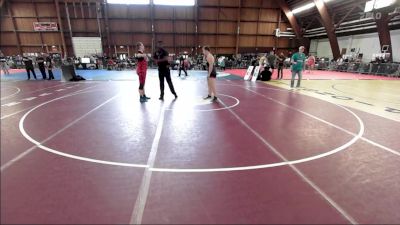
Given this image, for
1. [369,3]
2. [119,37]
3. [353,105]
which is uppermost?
[369,3]

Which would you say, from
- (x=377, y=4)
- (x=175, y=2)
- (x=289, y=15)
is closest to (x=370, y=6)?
(x=377, y=4)

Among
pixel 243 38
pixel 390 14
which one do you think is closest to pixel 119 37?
pixel 243 38

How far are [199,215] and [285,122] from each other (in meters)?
4.20

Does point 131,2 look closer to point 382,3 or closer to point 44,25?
point 44,25

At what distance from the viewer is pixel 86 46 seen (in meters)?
28.2

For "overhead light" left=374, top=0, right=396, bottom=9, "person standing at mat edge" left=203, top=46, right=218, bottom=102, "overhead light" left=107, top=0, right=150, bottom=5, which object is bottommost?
"person standing at mat edge" left=203, top=46, right=218, bottom=102

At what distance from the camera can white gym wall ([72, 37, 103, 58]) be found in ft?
92.0

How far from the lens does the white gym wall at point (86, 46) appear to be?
2803cm

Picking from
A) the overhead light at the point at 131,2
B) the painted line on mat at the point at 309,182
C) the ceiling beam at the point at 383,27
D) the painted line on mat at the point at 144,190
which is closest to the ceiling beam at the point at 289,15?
the ceiling beam at the point at 383,27

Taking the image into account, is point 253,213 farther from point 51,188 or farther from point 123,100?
point 123,100

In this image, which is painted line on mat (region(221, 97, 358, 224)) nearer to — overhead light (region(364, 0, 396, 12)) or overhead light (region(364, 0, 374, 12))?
overhead light (region(364, 0, 396, 12))

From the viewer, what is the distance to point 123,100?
883 cm

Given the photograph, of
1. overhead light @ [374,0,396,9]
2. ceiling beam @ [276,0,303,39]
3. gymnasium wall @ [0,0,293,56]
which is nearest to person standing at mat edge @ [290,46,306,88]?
overhead light @ [374,0,396,9]

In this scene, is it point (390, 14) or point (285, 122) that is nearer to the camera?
point (285, 122)
